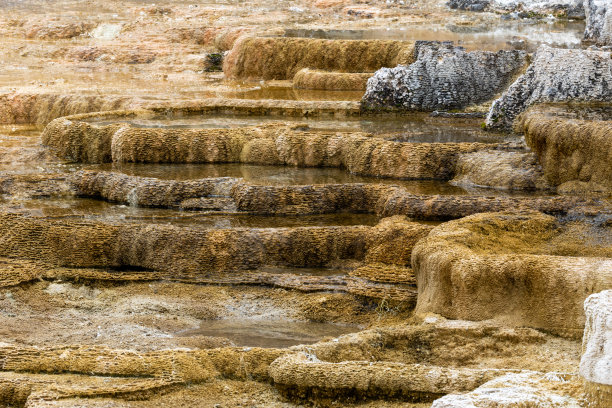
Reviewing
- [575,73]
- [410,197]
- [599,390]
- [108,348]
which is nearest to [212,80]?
[575,73]

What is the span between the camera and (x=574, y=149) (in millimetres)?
8898

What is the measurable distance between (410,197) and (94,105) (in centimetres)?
698

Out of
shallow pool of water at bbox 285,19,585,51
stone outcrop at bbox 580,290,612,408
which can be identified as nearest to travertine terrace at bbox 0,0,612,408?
stone outcrop at bbox 580,290,612,408

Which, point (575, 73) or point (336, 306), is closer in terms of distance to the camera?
point (336, 306)

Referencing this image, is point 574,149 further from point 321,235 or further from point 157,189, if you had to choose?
point 157,189

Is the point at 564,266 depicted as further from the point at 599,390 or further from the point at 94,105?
the point at 94,105

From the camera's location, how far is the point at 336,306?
727 cm

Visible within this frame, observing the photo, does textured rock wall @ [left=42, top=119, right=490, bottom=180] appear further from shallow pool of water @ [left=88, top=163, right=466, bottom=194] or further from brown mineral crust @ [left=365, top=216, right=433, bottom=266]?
brown mineral crust @ [left=365, top=216, right=433, bottom=266]

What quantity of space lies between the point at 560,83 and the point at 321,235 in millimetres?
4661

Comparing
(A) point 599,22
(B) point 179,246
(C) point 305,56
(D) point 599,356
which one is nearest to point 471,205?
(B) point 179,246

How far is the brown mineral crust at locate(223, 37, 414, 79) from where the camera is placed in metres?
16.2

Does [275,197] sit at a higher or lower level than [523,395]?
lower

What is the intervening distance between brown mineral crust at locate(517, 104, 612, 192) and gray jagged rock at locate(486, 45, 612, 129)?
5.94 feet

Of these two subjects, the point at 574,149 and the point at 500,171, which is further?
the point at 500,171
